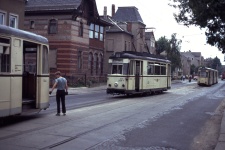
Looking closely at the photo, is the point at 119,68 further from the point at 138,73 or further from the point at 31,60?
the point at 31,60

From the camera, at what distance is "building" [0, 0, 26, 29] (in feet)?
86.4

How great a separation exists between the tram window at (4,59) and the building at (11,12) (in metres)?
16.0

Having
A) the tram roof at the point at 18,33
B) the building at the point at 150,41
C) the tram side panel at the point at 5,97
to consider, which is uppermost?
the building at the point at 150,41

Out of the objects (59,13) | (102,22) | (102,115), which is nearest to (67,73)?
(59,13)

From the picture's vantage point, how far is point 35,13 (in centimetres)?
3966

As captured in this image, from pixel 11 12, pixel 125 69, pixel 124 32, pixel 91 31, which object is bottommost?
pixel 125 69

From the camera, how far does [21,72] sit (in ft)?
39.0

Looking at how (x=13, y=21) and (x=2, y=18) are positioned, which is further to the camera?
(x=13, y=21)

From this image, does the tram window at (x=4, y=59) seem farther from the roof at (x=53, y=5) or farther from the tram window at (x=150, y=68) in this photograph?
the roof at (x=53, y=5)

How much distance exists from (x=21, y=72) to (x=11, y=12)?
16.7 meters

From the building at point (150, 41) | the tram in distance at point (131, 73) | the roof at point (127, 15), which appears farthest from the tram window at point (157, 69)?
the building at point (150, 41)

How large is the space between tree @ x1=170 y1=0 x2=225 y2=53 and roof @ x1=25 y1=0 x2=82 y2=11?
867 inches

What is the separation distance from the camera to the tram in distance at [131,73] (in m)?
24.5

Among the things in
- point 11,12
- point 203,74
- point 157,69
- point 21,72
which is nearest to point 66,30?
point 11,12
